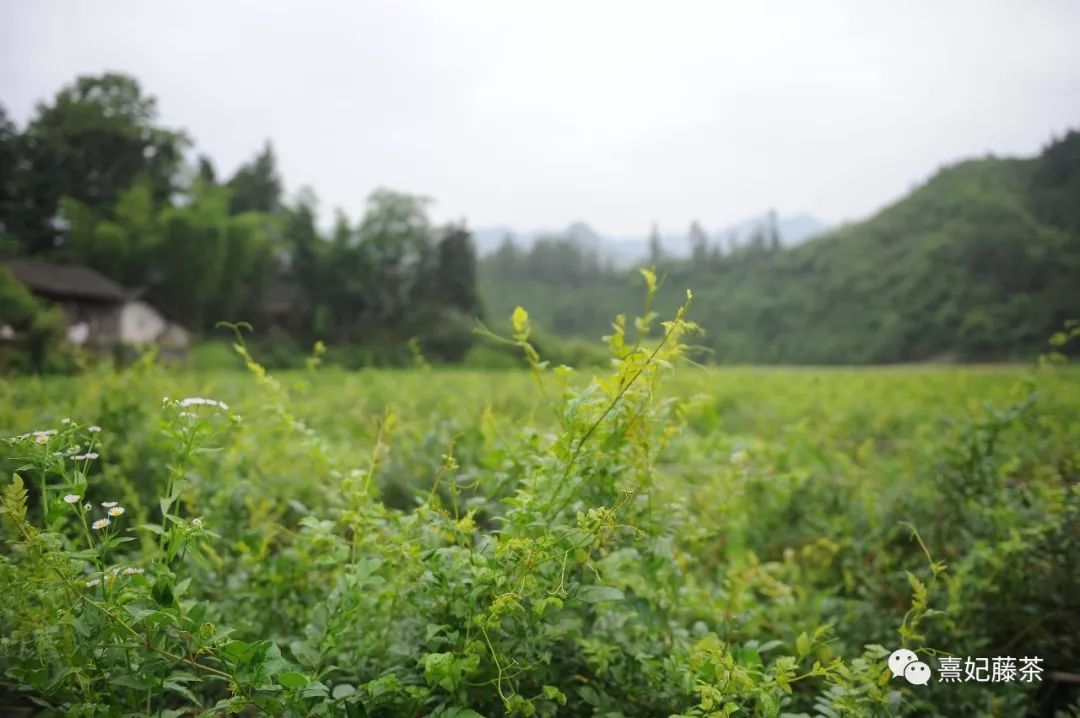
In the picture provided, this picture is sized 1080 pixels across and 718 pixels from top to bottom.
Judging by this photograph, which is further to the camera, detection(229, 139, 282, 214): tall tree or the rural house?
detection(229, 139, 282, 214): tall tree

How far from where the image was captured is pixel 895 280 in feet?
90.1

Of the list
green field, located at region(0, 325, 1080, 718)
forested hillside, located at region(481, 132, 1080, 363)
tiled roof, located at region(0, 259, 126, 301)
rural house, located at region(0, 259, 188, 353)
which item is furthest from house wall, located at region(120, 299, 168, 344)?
green field, located at region(0, 325, 1080, 718)

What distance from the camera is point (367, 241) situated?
23.4 metres

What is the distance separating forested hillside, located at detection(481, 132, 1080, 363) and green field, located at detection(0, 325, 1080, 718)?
6.13 metres

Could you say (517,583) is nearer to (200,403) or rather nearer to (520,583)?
(520,583)

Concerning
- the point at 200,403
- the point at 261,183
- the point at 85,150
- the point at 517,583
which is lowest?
the point at 517,583

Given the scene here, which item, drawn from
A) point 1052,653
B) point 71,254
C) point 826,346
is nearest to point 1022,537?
point 1052,653

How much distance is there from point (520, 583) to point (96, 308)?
11.7 metres

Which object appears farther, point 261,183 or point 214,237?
point 261,183

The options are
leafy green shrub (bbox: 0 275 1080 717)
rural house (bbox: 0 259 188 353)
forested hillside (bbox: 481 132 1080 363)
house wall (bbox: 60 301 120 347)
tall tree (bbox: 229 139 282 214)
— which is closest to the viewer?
leafy green shrub (bbox: 0 275 1080 717)

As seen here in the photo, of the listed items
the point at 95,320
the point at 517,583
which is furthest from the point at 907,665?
the point at 95,320

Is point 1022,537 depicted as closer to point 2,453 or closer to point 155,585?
point 155,585

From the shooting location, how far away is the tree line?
916 cm

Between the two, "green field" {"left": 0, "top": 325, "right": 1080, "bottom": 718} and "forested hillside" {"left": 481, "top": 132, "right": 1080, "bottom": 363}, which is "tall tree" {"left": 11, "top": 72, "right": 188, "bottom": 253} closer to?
"green field" {"left": 0, "top": 325, "right": 1080, "bottom": 718}
